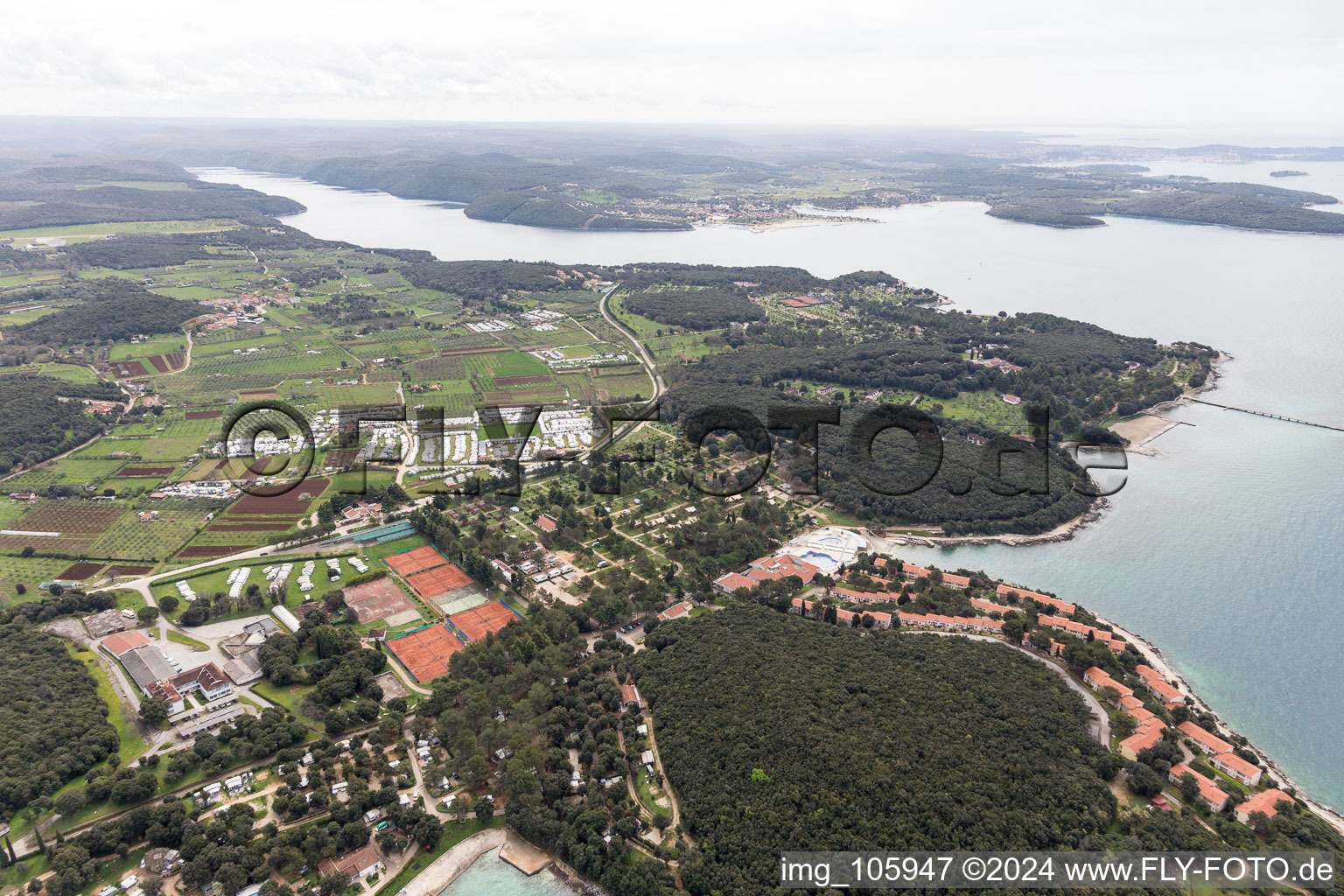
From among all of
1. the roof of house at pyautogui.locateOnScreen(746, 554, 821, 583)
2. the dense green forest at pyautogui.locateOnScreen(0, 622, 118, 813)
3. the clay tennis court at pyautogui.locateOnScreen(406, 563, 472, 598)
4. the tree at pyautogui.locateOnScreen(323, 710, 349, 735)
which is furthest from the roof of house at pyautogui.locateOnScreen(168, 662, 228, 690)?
the roof of house at pyautogui.locateOnScreen(746, 554, 821, 583)

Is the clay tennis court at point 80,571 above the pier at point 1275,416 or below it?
below

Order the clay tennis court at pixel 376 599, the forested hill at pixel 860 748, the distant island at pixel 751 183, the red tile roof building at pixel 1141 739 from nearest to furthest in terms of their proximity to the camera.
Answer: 1. the forested hill at pixel 860 748
2. the red tile roof building at pixel 1141 739
3. the clay tennis court at pixel 376 599
4. the distant island at pixel 751 183

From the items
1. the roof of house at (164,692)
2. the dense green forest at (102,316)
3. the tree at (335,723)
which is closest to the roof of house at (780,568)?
the tree at (335,723)

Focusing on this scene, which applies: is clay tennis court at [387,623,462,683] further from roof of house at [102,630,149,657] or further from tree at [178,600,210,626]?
roof of house at [102,630,149,657]

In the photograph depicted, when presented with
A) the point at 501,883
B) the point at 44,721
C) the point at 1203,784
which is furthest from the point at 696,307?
the point at 501,883

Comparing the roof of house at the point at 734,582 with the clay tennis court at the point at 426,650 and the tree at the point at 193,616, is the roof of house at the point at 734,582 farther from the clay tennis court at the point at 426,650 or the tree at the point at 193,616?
the tree at the point at 193,616
